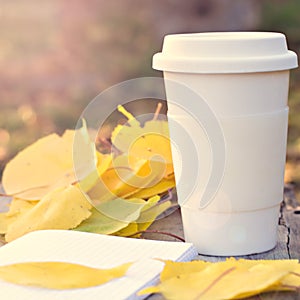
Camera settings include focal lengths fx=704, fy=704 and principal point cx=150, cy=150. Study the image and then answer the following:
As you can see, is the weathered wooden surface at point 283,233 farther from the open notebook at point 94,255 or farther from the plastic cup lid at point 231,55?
the plastic cup lid at point 231,55

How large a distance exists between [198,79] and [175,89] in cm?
4

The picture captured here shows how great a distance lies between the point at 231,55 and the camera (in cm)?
93

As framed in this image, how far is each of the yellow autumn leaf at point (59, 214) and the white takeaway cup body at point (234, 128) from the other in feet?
0.52

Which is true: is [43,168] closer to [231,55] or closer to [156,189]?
[156,189]

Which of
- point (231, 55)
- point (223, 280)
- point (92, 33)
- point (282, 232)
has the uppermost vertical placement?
point (231, 55)

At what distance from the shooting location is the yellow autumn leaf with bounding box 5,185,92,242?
3.52ft

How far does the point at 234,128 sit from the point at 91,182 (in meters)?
0.31

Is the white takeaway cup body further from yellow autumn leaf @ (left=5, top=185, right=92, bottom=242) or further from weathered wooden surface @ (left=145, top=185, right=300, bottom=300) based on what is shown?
yellow autumn leaf @ (left=5, top=185, right=92, bottom=242)

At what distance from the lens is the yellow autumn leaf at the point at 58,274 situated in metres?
0.82

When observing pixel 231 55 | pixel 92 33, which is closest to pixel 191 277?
pixel 231 55

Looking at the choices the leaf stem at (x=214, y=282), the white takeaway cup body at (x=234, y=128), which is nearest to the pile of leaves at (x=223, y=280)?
the leaf stem at (x=214, y=282)

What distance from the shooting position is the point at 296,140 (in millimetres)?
3332

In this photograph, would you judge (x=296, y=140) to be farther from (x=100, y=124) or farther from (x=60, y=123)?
(x=100, y=124)

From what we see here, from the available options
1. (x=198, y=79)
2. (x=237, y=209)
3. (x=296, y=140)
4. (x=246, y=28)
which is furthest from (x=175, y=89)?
(x=246, y=28)
